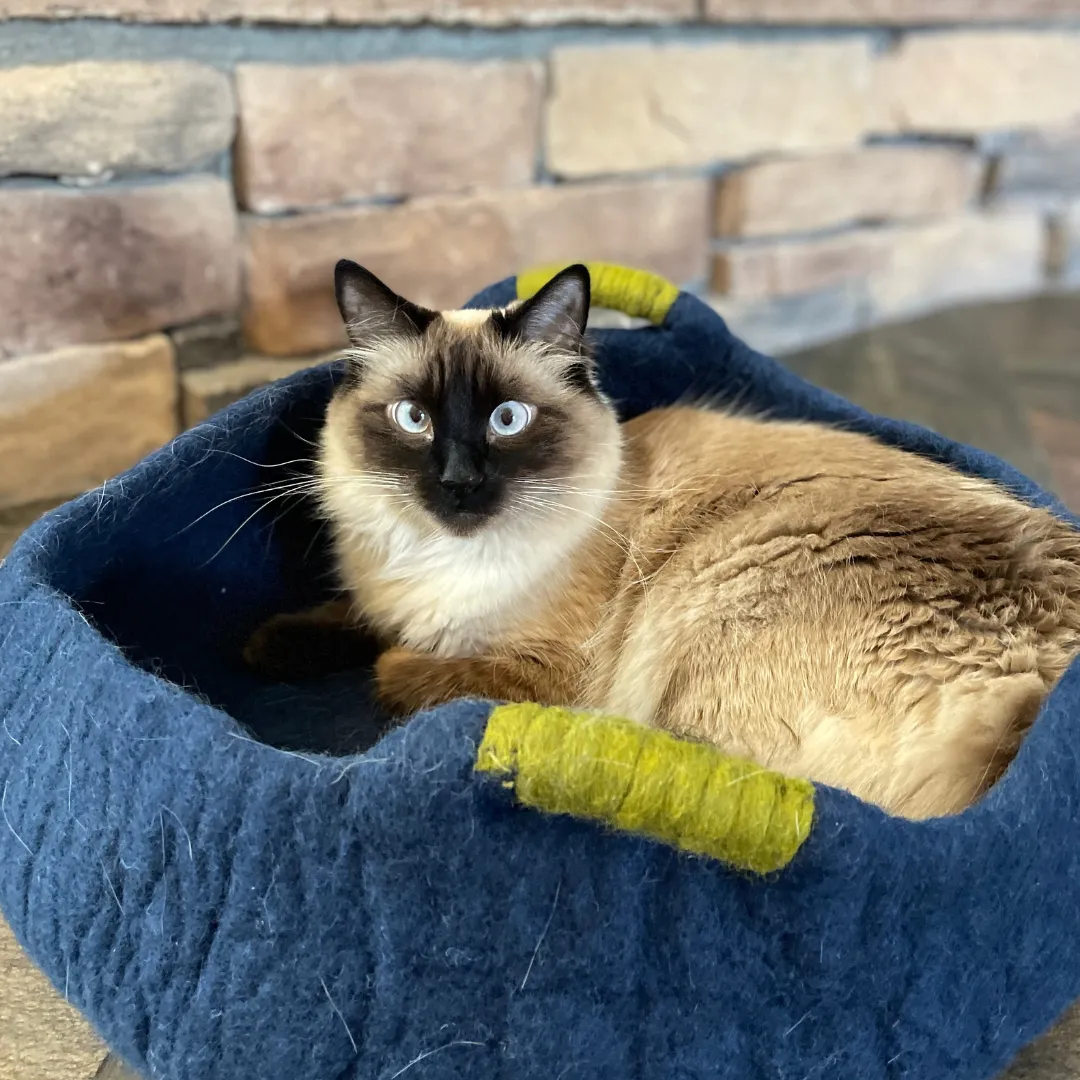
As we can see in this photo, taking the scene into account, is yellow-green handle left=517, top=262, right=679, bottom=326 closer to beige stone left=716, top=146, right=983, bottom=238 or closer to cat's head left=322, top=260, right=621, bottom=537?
cat's head left=322, top=260, right=621, bottom=537

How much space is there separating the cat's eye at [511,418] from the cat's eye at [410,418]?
3.3 inches

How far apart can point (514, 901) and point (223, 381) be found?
1.24m

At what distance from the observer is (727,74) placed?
226 cm

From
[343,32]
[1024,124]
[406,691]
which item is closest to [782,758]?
[406,691]

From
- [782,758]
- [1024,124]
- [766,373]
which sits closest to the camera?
[782,758]

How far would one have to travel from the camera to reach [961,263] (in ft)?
9.79

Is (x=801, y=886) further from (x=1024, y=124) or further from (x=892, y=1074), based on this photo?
(x=1024, y=124)

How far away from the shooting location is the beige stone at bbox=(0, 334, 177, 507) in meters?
1.62

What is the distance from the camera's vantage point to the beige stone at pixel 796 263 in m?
2.49

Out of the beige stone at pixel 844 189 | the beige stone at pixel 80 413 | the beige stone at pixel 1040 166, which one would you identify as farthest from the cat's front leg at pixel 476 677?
the beige stone at pixel 1040 166

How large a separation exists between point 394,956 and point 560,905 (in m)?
0.14

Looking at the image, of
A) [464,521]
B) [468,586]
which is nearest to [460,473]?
[464,521]

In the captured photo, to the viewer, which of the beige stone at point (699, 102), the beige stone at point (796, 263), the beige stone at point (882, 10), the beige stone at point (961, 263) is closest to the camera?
the beige stone at point (699, 102)

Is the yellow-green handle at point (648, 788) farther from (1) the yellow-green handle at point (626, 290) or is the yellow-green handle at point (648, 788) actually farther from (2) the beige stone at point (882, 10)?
(2) the beige stone at point (882, 10)
